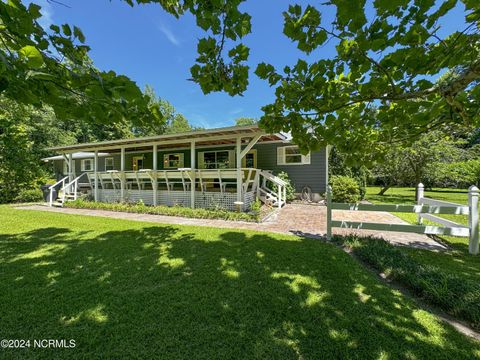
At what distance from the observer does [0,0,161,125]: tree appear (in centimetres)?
130

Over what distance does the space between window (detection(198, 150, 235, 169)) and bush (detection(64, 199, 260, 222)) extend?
14.5ft

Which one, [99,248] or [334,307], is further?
[99,248]

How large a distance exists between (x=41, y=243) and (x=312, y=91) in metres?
6.82

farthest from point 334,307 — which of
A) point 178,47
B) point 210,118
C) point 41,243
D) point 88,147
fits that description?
point 210,118

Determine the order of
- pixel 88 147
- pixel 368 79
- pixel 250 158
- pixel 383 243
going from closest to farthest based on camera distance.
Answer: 1. pixel 368 79
2. pixel 383 243
3. pixel 88 147
4. pixel 250 158

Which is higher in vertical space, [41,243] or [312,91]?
[312,91]

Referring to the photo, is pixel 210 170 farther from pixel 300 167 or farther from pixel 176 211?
pixel 300 167

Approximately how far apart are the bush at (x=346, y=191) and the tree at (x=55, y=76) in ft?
35.4

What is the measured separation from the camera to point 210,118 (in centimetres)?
4934

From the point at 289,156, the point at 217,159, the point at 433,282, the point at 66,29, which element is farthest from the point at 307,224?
the point at 217,159

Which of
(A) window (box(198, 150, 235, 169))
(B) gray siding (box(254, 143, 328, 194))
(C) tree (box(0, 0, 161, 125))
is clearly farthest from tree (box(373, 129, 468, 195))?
(C) tree (box(0, 0, 161, 125))

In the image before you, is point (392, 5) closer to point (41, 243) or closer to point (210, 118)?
point (41, 243)

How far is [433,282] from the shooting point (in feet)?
9.38

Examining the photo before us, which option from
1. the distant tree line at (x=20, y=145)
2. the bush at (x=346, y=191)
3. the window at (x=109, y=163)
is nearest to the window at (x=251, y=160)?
the bush at (x=346, y=191)
